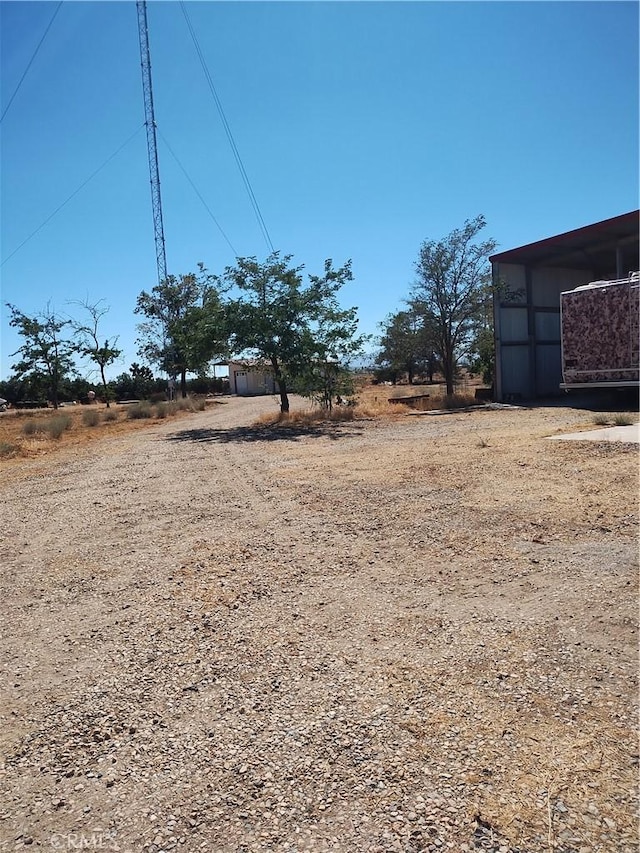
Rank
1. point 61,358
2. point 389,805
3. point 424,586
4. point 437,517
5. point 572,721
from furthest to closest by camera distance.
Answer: point 61,358 → point 437,517 → point 424,586 → point 572,721 → point 389,805

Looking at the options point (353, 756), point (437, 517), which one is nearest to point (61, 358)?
point (437, 517)

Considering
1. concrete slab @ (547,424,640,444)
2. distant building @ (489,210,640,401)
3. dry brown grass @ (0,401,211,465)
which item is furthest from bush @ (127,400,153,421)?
concrete slab @ (547,424,640,444)

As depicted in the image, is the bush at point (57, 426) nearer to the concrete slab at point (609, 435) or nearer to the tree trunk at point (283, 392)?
the tree trunk at point (283, 392)

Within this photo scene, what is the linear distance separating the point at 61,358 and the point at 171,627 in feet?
128

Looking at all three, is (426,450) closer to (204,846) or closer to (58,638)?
(58,638)

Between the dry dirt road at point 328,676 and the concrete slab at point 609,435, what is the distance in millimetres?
4515

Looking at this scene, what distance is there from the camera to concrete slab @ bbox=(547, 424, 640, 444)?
1132 centimetres

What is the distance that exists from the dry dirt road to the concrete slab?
451 centimetres

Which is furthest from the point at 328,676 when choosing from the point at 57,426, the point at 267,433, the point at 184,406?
the point at 184,406

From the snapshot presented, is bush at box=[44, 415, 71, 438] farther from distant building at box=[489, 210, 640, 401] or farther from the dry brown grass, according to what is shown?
distant building at box=[489, 210, 640, 401]

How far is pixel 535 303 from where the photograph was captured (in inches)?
1094

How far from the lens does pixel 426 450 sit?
11.9 m

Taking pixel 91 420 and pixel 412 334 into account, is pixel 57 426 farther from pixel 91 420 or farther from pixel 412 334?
pixel 412 334

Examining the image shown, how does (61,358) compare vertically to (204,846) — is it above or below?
above
